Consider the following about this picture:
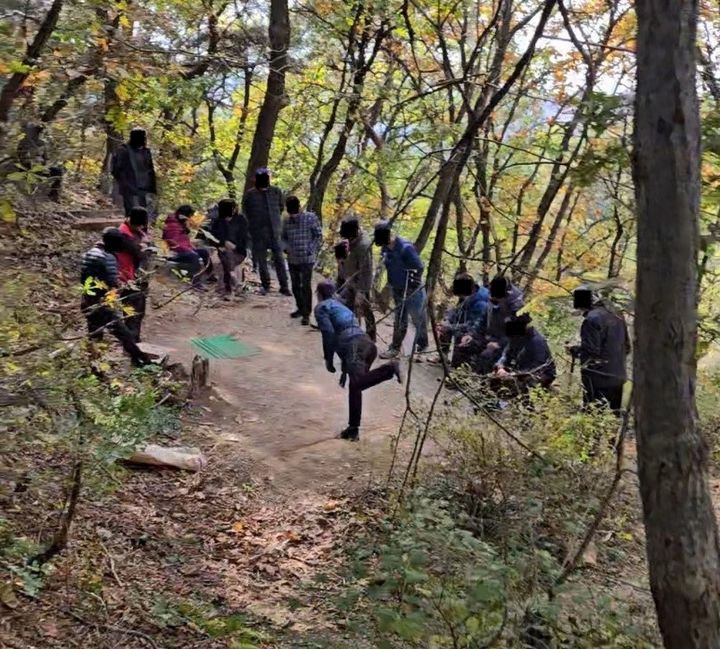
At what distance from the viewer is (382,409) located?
9430mm

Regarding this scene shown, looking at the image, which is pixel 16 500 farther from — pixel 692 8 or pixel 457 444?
pixel 692 8

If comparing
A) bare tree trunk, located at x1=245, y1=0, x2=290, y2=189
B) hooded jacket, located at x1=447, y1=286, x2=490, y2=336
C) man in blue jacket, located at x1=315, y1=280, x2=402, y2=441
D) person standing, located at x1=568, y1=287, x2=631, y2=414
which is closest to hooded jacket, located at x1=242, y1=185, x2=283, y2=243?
bare tree trunk, located at x1=245, y1=0, x2=290, y2=189

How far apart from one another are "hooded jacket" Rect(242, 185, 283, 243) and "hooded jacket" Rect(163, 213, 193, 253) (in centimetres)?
101

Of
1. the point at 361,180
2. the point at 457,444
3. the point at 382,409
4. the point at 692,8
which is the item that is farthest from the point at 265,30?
the point at 692,8

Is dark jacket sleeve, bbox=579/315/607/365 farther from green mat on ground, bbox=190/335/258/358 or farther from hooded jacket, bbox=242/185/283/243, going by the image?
hooded jacket, bbox=242/185/283/243

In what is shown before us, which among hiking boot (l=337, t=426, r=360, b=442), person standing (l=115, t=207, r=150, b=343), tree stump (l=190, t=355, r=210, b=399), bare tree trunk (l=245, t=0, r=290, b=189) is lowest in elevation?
hiking boot (l=337, t=426, r=360, b=442)

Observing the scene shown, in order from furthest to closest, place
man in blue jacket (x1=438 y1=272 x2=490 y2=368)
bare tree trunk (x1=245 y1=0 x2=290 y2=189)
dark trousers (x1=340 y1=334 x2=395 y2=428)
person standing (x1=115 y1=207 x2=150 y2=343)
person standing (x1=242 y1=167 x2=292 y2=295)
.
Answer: bare tree trunk (x1=245 y1=0 x2=290 y2=189)
person standing (x1=242 y1=167 x2=292 y2=295)
man in blue jacket (x1=438 y1=272 x2=490 y2=368)
person standing (x1=115 y1=207 x2=150 y2=343)
dark trousers (x1=340 y1=334 x2=395 y2=428)

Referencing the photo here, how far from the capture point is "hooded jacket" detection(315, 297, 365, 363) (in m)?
7.65

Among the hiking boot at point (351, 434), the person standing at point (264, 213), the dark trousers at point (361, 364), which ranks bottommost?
the hiking boot at point (351, 434)

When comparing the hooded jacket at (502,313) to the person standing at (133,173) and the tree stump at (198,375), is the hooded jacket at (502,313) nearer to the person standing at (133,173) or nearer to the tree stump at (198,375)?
the tree stump at (198,375)

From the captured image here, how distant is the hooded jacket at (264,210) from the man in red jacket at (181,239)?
0.88 metres

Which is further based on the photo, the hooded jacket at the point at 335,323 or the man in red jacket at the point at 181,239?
the man in red jacket at the point at 181,239

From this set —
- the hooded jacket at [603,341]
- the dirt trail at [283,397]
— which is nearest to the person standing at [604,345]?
the hooded jacket at [603,341]

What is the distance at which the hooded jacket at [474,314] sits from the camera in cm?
945
